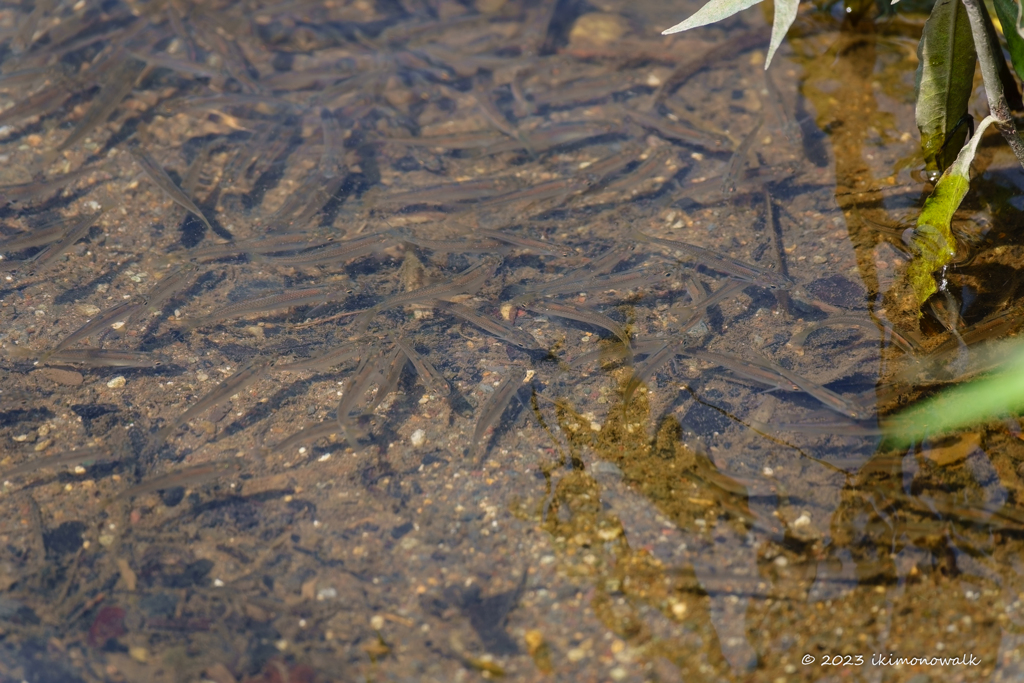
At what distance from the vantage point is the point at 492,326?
14.1 feet

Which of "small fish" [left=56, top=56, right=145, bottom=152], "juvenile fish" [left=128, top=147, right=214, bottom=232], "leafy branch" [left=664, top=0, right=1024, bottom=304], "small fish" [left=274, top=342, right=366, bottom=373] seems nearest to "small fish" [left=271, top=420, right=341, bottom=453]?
"small fish" [left=274, top=342, right=366, bottom=373]

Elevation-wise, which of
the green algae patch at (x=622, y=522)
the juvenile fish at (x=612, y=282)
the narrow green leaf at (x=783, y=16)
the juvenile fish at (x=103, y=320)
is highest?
the narrow green leaf at (x=783, y=16)

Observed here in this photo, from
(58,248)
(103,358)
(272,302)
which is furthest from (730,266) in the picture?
(58,248)

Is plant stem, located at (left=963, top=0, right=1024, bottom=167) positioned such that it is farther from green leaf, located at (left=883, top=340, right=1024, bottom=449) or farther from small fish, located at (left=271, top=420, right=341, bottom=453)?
small fish, located at (left=271, top=420, right=341, bottom=453)

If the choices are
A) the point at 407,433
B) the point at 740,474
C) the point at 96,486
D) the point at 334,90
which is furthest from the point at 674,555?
the point at 334,90

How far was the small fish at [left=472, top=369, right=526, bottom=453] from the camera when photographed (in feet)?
12.5

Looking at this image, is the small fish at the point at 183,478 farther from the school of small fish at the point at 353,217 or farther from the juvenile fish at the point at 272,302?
the juvenile fish at the point at 272,302

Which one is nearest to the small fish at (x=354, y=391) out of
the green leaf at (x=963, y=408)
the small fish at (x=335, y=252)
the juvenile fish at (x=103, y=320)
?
the small fish at (x=335, y=252)

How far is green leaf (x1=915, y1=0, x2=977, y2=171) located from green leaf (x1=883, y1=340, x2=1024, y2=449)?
1.32 metres

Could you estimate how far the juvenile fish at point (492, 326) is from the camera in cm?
423

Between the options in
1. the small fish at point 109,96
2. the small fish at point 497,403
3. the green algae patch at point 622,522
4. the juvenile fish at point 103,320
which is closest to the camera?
the green algae patch at point 622,522

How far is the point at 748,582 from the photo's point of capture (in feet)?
10.2

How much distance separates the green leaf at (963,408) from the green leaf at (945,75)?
1.32 m

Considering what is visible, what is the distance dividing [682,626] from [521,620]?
2.30 feet
